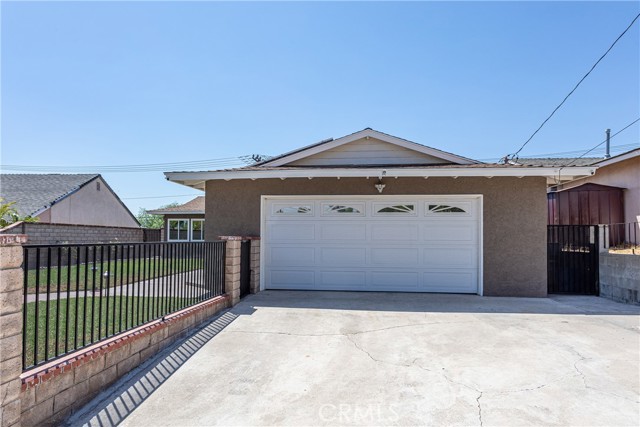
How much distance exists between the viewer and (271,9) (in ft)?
27.5

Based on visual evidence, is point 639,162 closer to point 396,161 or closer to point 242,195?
point 396,161

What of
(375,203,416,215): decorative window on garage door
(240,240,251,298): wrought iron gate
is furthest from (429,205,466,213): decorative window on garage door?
(240,240,251,298): wrought iron gate

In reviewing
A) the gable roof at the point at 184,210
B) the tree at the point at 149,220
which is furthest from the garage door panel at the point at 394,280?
the tree at the point at 149,220

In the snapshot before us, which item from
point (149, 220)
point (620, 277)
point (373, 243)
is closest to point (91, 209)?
point (373, 243)

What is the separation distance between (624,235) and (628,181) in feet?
5.91

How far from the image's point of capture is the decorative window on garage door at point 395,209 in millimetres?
8133

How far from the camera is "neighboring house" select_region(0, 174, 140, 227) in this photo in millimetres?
17922

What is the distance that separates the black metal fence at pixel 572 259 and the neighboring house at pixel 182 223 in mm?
18007

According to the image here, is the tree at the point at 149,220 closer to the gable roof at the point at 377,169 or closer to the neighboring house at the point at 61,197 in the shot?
the neighboring house at the point at 61,197

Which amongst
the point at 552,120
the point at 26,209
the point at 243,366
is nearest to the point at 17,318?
the point at 243,366

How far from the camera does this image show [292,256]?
8414 mm

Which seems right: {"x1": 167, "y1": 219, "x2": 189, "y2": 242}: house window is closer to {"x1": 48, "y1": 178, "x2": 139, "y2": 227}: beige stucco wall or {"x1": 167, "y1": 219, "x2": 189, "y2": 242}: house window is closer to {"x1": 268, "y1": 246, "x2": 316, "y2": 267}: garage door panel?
{"x1": 48, "y1": 178, "x2": 139, "y2": 227}: beige stucco wall

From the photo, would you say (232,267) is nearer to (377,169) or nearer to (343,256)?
(343,256)

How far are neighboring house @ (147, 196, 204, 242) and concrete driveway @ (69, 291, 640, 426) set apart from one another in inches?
631
